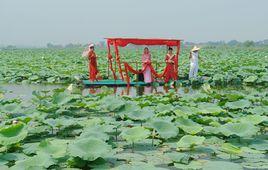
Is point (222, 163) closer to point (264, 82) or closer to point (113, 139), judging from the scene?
point (113, 139)

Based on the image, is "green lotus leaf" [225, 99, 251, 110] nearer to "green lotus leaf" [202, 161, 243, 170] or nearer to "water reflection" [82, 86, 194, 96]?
"green lotus leaf" [202, 161, 243, 170]

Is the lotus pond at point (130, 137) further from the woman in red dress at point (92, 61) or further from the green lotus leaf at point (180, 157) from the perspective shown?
the woman in red dress at point (92, 61)

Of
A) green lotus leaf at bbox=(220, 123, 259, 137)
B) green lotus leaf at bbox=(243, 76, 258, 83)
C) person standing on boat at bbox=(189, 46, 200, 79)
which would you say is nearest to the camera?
green lotus leaf at bbox=(220, 123, 259, 137)

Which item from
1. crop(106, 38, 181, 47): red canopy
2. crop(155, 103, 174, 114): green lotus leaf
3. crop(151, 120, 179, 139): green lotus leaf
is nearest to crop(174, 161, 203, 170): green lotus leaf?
crop(151, 120, 179, 139): green lotus leaf

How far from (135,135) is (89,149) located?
0.65 m

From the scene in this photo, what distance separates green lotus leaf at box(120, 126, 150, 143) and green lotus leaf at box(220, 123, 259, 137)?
822 mm

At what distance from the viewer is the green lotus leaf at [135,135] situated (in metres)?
4.07

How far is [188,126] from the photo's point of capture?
184 inches

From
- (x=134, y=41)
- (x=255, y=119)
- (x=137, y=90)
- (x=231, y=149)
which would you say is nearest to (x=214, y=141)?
(x=231, y=149)

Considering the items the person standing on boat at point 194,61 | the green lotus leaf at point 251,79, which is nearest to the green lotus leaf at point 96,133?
the person standing on boat at point 194,61

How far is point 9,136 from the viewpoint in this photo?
158 inches

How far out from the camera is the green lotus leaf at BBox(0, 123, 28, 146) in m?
3.90

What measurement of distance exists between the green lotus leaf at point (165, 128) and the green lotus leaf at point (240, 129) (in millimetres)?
478

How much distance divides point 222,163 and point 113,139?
4.80 ft
